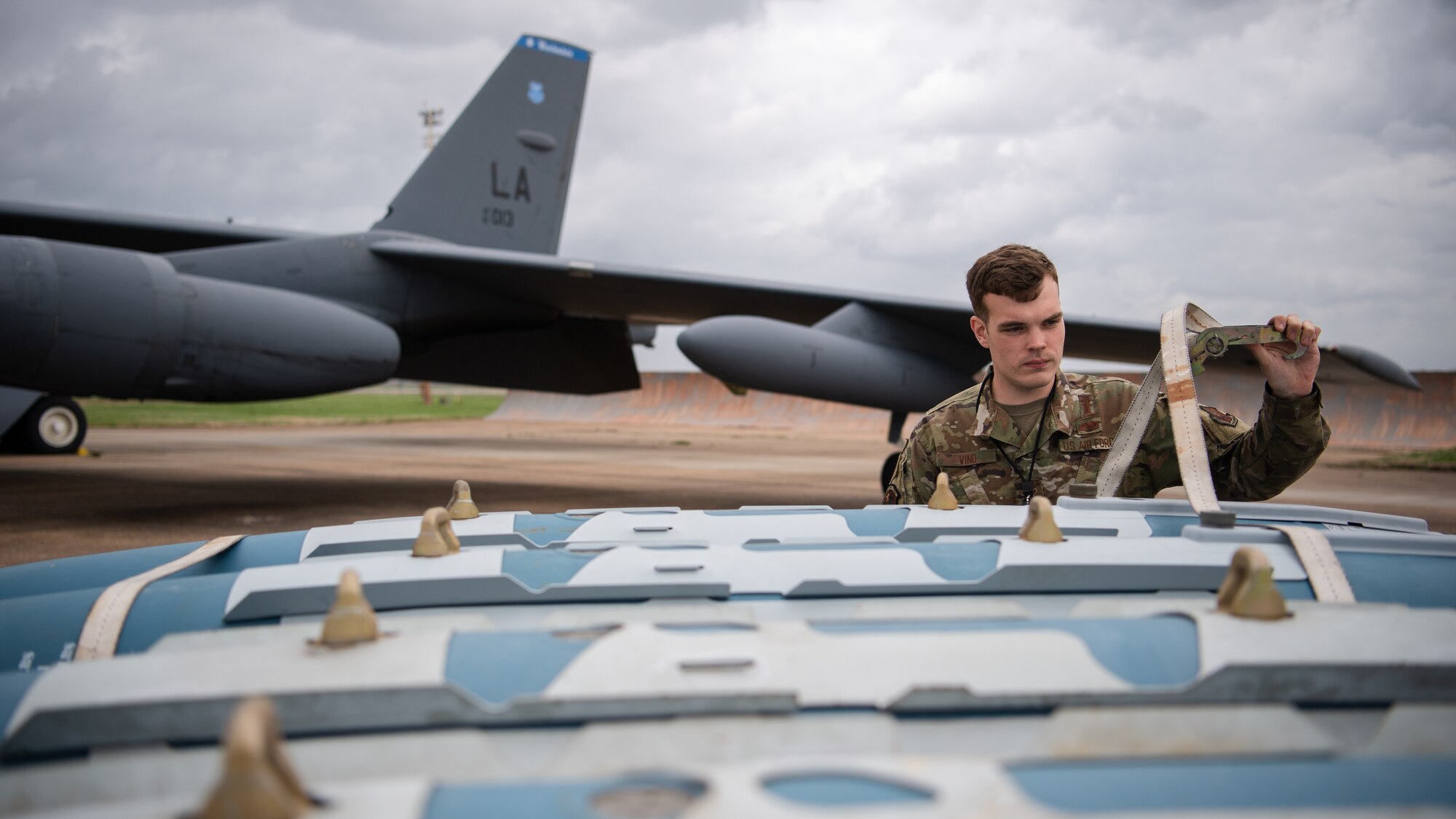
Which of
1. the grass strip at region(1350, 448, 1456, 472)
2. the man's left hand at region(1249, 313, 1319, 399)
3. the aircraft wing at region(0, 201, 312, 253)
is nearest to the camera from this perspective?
the man's left hand at region(1249, 313, 1319, 399)

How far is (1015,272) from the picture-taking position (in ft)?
7.92

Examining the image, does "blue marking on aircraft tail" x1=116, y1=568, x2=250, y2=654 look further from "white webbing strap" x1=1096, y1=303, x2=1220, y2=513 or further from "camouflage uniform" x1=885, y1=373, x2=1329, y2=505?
"camouflage uniform" x1=885, y1=373, x2=1329, y2=505

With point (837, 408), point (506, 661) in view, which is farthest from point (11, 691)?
point (837, 408)

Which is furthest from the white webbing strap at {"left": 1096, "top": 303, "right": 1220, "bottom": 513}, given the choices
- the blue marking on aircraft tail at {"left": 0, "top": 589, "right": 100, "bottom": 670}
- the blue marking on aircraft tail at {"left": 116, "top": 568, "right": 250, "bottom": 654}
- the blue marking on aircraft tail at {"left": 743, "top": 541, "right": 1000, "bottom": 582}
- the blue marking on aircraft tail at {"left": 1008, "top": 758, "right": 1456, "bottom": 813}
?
the blue marking on aircraft tail at {"left": 0, "top": 589, "right": 100, "bottom": 670}

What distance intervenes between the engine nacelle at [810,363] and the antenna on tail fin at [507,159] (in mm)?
3643

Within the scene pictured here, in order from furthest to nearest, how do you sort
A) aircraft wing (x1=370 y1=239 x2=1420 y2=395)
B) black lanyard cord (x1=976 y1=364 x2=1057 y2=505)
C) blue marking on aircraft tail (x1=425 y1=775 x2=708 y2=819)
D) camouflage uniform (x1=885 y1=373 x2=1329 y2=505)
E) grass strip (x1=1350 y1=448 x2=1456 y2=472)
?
grass strip (x1=1350 y1=448 x2=1456 y2=472) → aircraft wing (x1=370 y1=239 x2=1420 y2=395) → black lanyard cord (x1=976 y1=364 x2=1057 y2=505) → camouflage uniform (x1=885 y1=373 x2=1329 y2=505) → blue marking on aircraft tail (x1=425 y1=775 x2=708 y2=819)

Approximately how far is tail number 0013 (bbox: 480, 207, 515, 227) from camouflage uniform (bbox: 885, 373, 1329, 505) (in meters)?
7.35

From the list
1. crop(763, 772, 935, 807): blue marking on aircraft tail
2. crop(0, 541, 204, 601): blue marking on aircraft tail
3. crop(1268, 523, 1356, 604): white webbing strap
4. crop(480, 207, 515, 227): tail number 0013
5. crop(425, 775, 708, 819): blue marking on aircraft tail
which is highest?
crop(480, 207, 515, 227): tail number 0013

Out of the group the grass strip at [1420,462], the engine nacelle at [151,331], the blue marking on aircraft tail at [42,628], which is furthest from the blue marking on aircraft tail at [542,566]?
the grass strip at [1420,462]

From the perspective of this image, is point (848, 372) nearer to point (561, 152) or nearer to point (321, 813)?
point (561, 152)

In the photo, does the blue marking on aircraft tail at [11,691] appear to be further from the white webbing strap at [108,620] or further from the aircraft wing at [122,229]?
the aircraft wing at [122,229]

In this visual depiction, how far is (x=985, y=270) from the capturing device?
249 cm

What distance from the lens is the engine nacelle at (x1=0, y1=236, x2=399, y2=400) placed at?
5.20 m

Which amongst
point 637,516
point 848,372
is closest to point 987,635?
point 637,516
